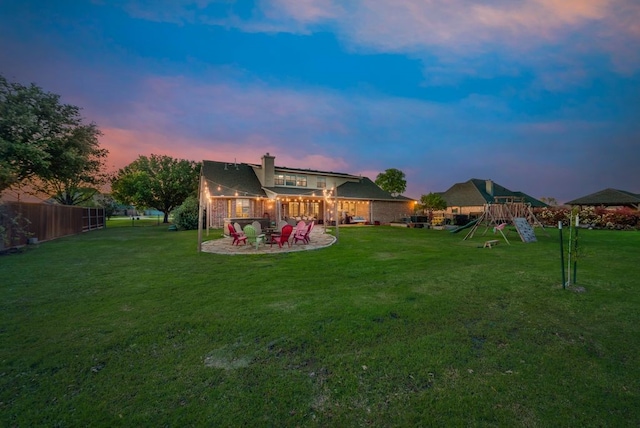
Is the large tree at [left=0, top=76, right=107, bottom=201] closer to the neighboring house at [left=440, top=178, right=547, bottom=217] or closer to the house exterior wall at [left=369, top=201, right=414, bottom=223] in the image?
the house exterior wall at [left=369, top=201, right=414, bottom=223]

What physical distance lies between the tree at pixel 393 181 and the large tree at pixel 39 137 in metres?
41.5

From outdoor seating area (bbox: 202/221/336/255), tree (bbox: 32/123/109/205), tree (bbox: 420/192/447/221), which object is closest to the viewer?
outdoor seating area (bbox: 202/221/336/255)

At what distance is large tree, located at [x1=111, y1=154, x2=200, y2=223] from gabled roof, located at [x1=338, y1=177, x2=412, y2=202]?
1963cm

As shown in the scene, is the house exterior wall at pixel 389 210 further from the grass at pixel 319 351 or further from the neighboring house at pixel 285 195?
the grass at pixel 319 351

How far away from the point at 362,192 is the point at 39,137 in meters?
26.4

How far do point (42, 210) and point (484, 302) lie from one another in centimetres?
2148

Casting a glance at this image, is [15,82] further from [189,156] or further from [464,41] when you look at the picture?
[464,41]

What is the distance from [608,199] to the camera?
31516 millimetres

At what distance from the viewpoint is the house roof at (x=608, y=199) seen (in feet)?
98.0

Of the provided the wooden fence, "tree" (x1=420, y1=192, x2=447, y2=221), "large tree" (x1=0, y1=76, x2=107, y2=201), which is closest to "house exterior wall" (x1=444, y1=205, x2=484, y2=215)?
"tree" (x1=420, y1=192, x2=447, y2=221)

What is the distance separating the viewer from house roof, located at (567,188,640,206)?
98.0 ft

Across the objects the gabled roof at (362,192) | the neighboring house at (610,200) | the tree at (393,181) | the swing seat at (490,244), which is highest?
the tree at (393,181)

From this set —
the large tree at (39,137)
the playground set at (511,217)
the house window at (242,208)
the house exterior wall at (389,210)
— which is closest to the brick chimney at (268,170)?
the house window at (242,208)

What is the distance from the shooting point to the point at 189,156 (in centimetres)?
3444
